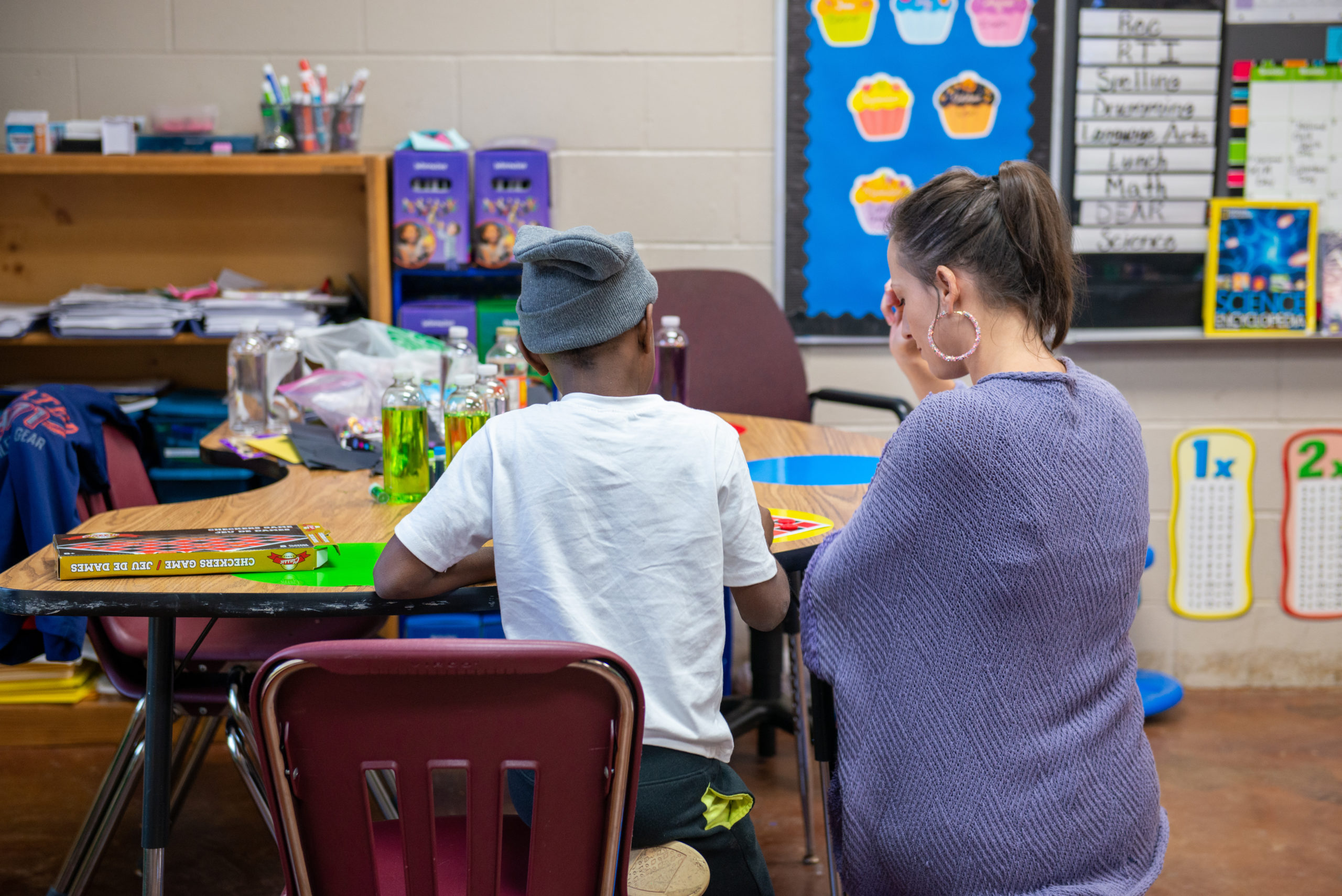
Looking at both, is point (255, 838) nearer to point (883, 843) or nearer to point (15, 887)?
point (15, 887)

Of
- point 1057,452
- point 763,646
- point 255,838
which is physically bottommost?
point 255,838

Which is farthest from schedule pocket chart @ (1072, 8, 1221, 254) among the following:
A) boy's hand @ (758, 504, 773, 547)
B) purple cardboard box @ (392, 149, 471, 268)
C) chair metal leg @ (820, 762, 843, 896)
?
boy's hand @ (758, 504, 773, 547)

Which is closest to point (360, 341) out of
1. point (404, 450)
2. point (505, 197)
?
point (505, 197)

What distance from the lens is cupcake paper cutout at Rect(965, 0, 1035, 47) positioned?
3033 millimetres

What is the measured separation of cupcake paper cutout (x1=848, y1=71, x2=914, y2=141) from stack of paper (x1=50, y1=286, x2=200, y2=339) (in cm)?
179

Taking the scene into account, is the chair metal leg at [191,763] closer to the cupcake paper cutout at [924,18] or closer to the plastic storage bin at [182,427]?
the plastic storage bin at [182,427]

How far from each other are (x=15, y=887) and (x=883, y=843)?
6.06 feet

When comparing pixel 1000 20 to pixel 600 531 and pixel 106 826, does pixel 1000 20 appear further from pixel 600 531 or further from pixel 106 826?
pixel 106 826

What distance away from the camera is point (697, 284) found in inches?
115

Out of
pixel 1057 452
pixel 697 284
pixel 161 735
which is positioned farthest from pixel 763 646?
pixel 1057 452

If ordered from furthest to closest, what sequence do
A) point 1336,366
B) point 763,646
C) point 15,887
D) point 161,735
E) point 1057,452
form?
point 1336,366 → point 763,646 → point 15,887 → point 161,735 → point 1057,452

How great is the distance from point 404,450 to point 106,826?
0.86 metres

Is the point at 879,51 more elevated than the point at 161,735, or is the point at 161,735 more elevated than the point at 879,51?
the point at 879,51

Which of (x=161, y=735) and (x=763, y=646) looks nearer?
(x=161, y=735)
